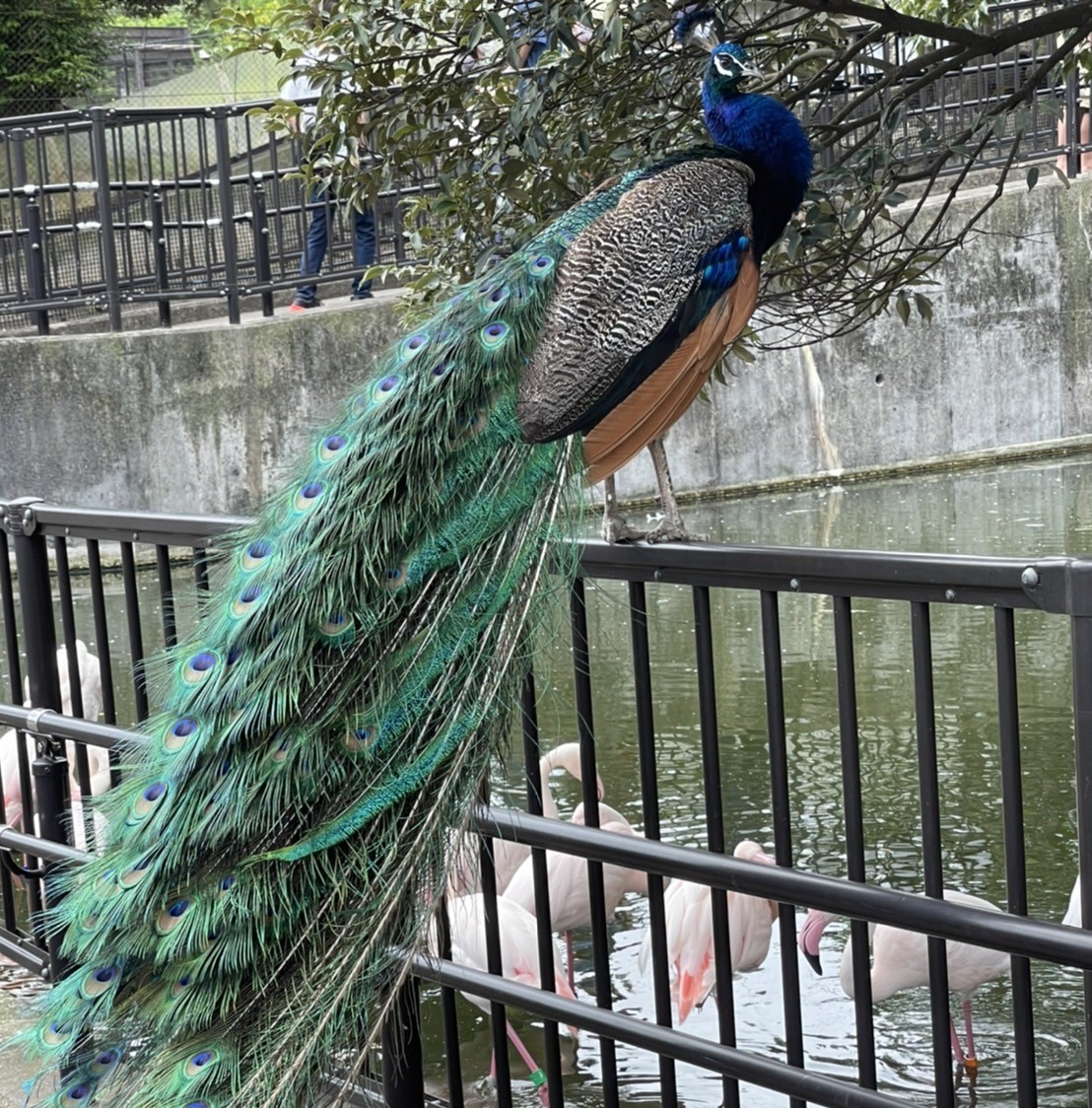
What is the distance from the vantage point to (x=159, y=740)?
2410 mm

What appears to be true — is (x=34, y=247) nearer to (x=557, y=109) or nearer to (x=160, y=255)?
(x=160, y=255)

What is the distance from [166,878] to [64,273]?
931 cm

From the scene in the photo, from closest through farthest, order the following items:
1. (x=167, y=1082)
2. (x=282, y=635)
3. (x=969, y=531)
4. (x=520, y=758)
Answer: (x=167, y=1082) → (x=282, y=635) → (x=520, y=758) → (x=969, y=531)

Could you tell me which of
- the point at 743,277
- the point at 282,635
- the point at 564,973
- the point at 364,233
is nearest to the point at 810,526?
the point at 364,233

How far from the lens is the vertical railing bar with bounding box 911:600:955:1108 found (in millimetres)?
1879

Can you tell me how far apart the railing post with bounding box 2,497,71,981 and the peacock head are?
1706 millimetres

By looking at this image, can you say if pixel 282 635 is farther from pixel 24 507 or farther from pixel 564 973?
pixel 564 973

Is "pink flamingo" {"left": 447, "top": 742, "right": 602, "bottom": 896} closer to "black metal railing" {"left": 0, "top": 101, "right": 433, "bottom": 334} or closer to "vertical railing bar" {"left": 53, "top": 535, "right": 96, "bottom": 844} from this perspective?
"vertical railing bar" {"left": 53, "top": 535, "right": 96, "bottom": 844}

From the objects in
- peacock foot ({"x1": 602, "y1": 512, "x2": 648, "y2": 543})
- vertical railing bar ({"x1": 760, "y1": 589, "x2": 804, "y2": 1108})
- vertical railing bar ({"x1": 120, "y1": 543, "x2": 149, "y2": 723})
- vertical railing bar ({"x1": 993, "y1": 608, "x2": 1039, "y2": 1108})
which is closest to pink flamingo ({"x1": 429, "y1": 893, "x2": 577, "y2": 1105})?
vertical railing bar ({"x1": 120, "y1": 543, "x2": 149, "y2": 723})

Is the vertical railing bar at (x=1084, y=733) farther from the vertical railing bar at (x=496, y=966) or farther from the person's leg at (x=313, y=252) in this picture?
the person's leg at (x=313, y=252)

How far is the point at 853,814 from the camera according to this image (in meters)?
1.99

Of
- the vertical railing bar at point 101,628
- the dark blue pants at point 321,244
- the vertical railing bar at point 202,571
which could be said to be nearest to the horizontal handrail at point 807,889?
the vertical railing bar at point 202,571

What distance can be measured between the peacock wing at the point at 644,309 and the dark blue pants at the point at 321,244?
8.08 metres

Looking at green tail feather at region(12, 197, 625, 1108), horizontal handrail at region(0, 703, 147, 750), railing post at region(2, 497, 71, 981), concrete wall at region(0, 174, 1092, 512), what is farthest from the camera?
concrete wall at region(0, 174, 1092, 512)
